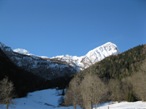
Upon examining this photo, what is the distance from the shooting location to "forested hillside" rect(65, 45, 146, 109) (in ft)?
250

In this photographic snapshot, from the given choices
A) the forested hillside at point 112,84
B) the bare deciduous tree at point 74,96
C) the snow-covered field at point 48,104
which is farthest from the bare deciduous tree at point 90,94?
the snow-covered field at point 48,104

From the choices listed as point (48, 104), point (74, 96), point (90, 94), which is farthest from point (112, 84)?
point (90, 94)

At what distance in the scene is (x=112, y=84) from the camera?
114188mm

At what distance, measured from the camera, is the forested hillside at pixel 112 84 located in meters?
76.3

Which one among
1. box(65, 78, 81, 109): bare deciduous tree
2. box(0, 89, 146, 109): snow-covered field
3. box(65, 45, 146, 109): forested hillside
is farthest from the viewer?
box(65, 78, 81, 109): bare deciduous tree

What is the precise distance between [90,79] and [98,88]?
6406 millimetres

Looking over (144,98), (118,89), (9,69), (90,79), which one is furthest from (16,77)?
(144,98)

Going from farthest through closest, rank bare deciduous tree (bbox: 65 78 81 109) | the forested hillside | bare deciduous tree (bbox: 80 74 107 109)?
bare deciduous tree (bbox: 65 78 81 109)
the forested hillside
bare deciduous tree (bbox: 80 74 107 109)

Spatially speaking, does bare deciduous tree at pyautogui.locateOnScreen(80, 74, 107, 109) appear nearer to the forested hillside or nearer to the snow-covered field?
the forested hillside

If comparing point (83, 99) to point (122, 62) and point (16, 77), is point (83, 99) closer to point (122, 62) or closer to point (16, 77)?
point (16, 77)

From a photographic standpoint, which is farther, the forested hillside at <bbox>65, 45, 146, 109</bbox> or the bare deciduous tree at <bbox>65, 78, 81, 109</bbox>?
the bare deciduous tree at <bbox>65, 78, 81, 109</bbox>

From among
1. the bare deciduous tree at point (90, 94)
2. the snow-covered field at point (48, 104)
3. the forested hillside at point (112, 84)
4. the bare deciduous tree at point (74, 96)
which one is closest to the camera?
the snow-covered field at point (48, 104)

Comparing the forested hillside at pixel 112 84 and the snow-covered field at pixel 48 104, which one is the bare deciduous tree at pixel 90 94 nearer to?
the forested hillside at pixel 112 84

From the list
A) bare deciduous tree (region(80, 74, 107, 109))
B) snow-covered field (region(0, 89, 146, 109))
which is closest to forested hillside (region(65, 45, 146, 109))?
bare deciduous tree (region(80, 74, 107, 109))
